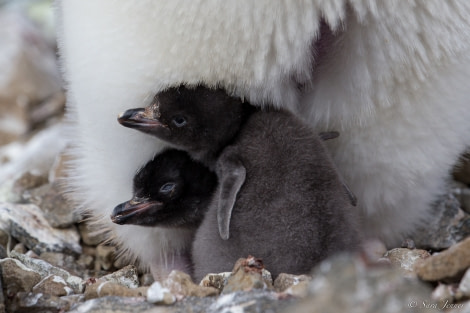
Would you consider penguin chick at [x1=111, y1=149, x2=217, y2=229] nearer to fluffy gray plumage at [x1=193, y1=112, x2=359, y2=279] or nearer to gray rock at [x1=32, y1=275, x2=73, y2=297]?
fluffy gray plumage at [x1=193, y1=112, x2=359, y2=279]

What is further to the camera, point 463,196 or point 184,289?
point 463,196

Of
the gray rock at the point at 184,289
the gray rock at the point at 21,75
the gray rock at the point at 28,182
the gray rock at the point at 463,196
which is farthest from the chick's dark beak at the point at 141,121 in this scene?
the gray rock at the point at 21,75

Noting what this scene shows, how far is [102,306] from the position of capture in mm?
1669

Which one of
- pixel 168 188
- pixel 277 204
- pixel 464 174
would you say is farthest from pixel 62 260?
pixel 464 174

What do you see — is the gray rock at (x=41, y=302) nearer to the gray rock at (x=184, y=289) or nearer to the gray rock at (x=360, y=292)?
the gray rock at (x=184, y=289)

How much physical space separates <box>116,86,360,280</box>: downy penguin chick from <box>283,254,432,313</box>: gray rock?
54 centimetres

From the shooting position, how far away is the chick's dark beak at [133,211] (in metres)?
2.26

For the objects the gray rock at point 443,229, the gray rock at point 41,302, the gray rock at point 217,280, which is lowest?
the gray rock at point 443,229

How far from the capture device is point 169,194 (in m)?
2.32

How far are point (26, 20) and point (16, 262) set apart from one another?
3.79 m

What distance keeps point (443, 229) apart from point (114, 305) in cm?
141

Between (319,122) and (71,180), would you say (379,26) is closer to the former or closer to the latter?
(319,122)

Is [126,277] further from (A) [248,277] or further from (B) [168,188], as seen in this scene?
(A) [248,277]

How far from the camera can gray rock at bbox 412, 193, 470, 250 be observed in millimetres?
2646
